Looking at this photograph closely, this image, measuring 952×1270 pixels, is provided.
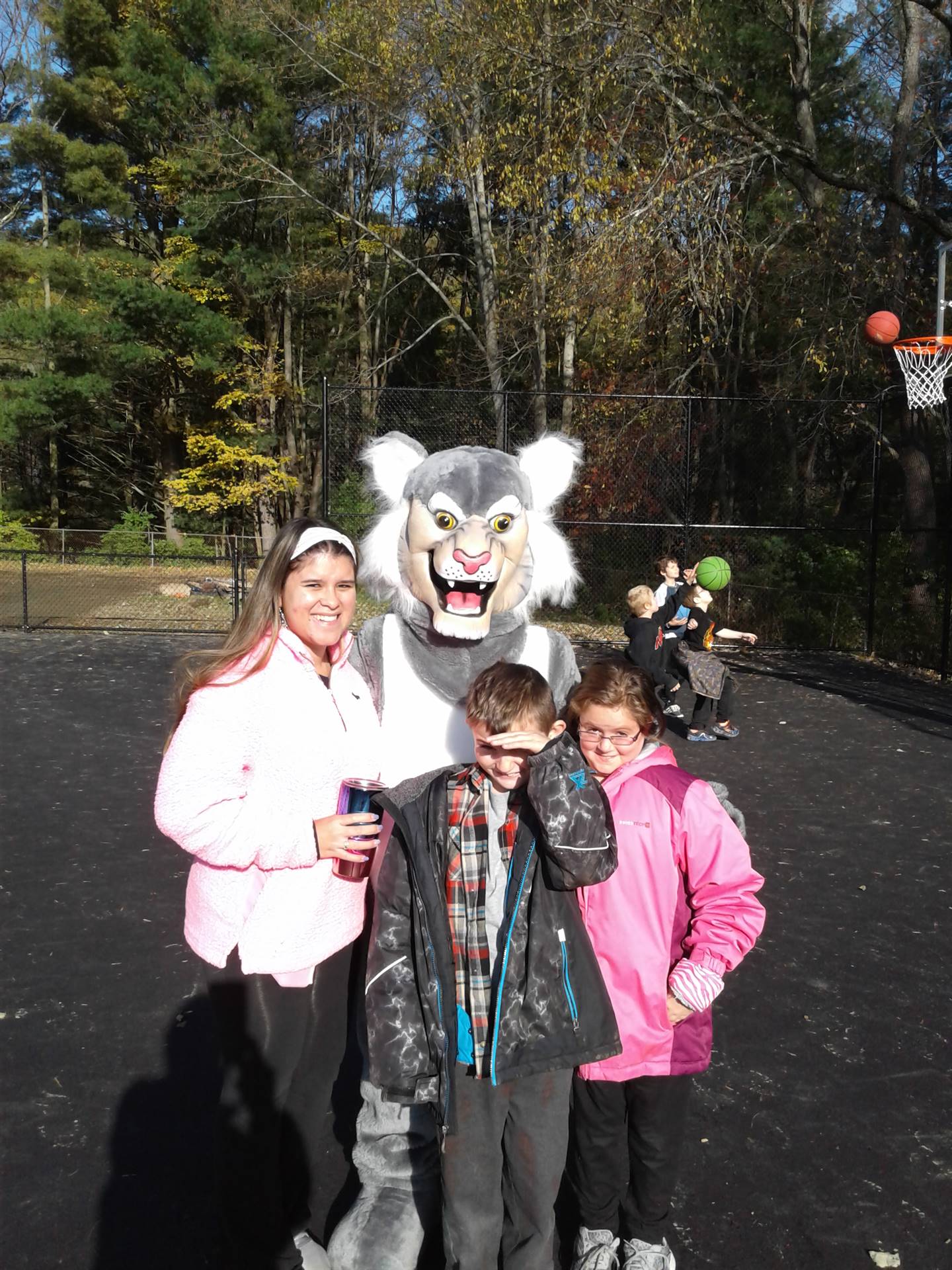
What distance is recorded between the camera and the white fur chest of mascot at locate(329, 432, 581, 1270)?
2.50m

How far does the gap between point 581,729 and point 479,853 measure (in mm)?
409

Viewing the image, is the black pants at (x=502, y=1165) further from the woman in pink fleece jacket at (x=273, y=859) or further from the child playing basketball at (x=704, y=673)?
the child playing basketball at (x=704, y=673)

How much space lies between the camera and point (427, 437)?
46.2ft

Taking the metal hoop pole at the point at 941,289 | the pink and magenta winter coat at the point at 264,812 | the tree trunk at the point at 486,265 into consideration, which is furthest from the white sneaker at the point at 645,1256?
the tree trunk at the point at 486,265

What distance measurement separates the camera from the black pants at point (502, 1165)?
2004 mm

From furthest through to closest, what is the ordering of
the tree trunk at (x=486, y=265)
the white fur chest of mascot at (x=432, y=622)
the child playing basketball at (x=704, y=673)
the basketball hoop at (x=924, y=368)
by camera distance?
the tree trunk at (x=486, y=265) < the basketball hoop at (x=924, y=368) < the child playing basketball at (x=704, y=673) < the white fur chest of mascot at (x=432, y=622)

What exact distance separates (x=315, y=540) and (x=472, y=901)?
0.89 meters

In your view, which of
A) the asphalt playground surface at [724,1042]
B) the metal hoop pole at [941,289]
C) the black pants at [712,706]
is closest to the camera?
the asphalt playground surface at [724,1042]

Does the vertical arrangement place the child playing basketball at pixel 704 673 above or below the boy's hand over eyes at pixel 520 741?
below

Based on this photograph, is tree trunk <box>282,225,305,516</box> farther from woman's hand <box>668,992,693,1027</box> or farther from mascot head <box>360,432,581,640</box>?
woman's hand <box>668,992,693,1027</box>

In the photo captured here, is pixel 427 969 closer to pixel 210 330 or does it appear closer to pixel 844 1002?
pixel 844 1002

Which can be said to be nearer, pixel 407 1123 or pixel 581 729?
pixel 581 729

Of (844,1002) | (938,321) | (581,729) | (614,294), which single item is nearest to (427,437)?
(614,294)

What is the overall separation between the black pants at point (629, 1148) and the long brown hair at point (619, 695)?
2.61ft
